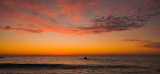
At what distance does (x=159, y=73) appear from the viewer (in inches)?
933
